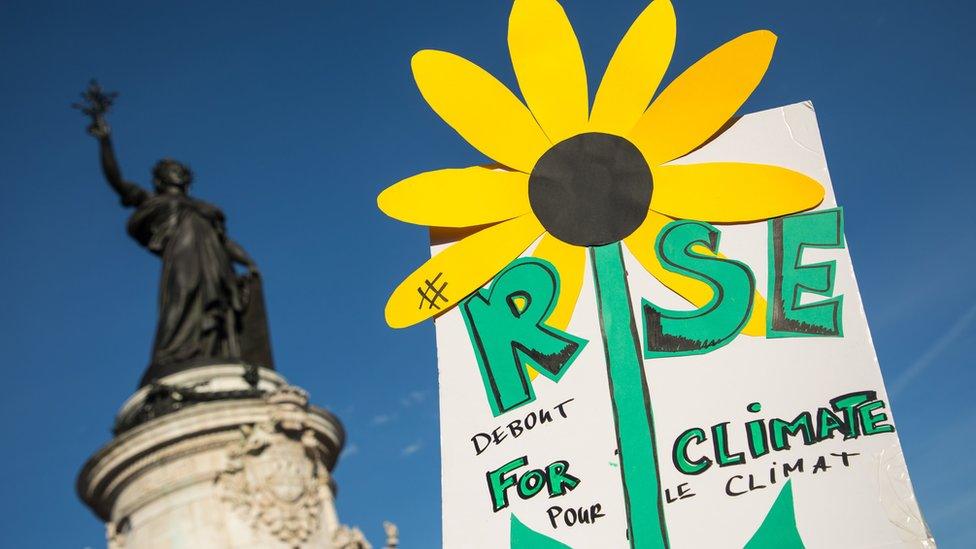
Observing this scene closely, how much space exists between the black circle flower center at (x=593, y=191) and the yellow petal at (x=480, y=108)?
0.14 metres

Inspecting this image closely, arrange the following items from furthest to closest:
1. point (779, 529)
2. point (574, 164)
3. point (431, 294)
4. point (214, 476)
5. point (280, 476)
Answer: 1. point (280, 476)
2. point (214, 476)
3. point (574, 164)
4. point (431, 294)
5. point (779, 529)

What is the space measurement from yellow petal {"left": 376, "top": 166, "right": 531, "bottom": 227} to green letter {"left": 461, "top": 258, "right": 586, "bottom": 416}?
11.8 inches

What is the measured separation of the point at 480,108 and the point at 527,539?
2.10 meters

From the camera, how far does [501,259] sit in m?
5.36

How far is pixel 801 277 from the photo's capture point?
5059 millimetres

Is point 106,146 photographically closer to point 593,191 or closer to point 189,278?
point 189,278

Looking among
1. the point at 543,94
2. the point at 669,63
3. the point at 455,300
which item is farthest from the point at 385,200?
the point at 669,63

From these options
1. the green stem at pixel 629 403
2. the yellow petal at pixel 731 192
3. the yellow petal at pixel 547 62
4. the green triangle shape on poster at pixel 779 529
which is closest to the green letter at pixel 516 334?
the green stem at pixel 629 403

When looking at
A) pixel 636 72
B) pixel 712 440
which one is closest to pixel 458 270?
A: pixel 636 72

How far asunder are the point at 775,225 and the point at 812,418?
92 centimetres

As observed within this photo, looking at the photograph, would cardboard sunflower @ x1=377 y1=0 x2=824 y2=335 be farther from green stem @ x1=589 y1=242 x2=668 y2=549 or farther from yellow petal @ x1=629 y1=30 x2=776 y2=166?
green stem @ x1=589 y1=242 x2=668 y2=549

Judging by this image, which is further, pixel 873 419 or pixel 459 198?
pixel 459 198

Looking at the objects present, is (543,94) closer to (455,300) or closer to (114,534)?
(455,300)

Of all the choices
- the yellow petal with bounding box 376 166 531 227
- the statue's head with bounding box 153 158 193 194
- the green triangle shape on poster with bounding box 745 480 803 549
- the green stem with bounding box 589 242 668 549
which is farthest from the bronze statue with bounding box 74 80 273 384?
the green triangle shape on poster with bounding box 745 480 803 549
